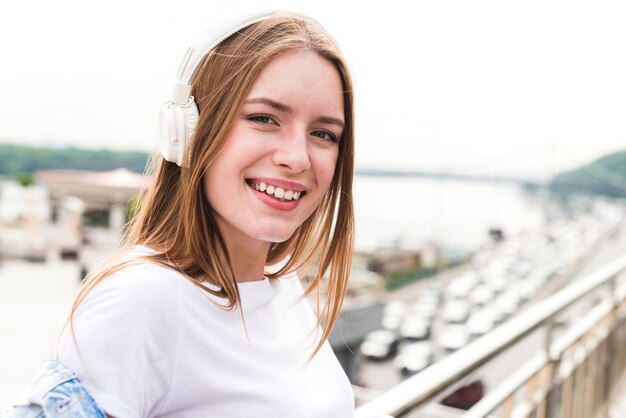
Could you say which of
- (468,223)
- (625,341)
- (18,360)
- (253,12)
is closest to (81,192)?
(18,360)

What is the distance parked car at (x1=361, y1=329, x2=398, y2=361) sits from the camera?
28.8m

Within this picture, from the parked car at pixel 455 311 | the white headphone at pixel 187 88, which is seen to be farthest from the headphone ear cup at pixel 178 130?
the parked car at pixel 455 311

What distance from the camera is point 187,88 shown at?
0.58 meters

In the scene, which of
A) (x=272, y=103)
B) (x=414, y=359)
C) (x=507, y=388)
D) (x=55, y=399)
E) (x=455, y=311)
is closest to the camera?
(x=55, y=399)

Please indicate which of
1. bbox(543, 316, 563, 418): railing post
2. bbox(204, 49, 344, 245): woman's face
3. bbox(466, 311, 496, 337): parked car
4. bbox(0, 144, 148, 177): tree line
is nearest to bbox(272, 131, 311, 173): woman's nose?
bbox(204, 49, 344, 245): woman's face

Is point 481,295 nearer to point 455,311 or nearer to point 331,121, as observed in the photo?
point 455,311

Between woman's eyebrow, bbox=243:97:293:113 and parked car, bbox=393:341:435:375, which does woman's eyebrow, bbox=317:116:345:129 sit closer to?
woman's eyebrow, bbox=243:97:293:113

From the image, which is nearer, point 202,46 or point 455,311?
point 202,46

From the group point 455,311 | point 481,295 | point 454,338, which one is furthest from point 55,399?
point 481,295

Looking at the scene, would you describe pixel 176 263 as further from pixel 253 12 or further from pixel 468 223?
pixel 468 223

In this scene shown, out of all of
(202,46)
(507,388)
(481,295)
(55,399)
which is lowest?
(481,295)

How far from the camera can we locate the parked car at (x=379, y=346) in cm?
2883

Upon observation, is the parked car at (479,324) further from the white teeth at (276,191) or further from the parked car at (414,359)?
the white teeth at (276,191)

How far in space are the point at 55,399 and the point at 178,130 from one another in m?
0.26
